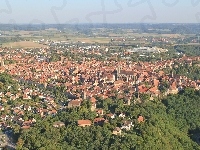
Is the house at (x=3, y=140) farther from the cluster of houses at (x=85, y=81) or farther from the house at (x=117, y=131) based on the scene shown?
the house at (x=117, y=131)

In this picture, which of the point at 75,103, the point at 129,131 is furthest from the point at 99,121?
the point at 75,103

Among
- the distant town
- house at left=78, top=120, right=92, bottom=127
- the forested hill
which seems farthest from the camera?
the distant town

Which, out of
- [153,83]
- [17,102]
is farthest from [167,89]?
[17,102]

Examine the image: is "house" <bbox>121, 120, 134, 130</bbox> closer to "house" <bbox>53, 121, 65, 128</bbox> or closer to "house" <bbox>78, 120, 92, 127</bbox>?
"house" <bbox>78, 120, 92, 127</bbox>

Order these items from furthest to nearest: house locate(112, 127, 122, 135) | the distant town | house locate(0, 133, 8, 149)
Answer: the distant town → house locate(112, 127, 122, 135) → house locate(0, 133, 8, 149)

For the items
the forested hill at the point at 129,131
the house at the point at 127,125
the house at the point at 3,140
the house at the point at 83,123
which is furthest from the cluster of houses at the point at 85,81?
the house at the point at 3,140

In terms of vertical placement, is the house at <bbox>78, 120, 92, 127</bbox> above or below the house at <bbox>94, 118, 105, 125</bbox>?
above

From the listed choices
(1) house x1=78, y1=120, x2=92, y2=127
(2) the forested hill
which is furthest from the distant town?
(2) the forested hill

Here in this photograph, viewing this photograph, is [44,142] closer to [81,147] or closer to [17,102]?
[81,147]

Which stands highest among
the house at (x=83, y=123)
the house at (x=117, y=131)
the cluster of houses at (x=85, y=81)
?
the house at (x=83, y=123)
